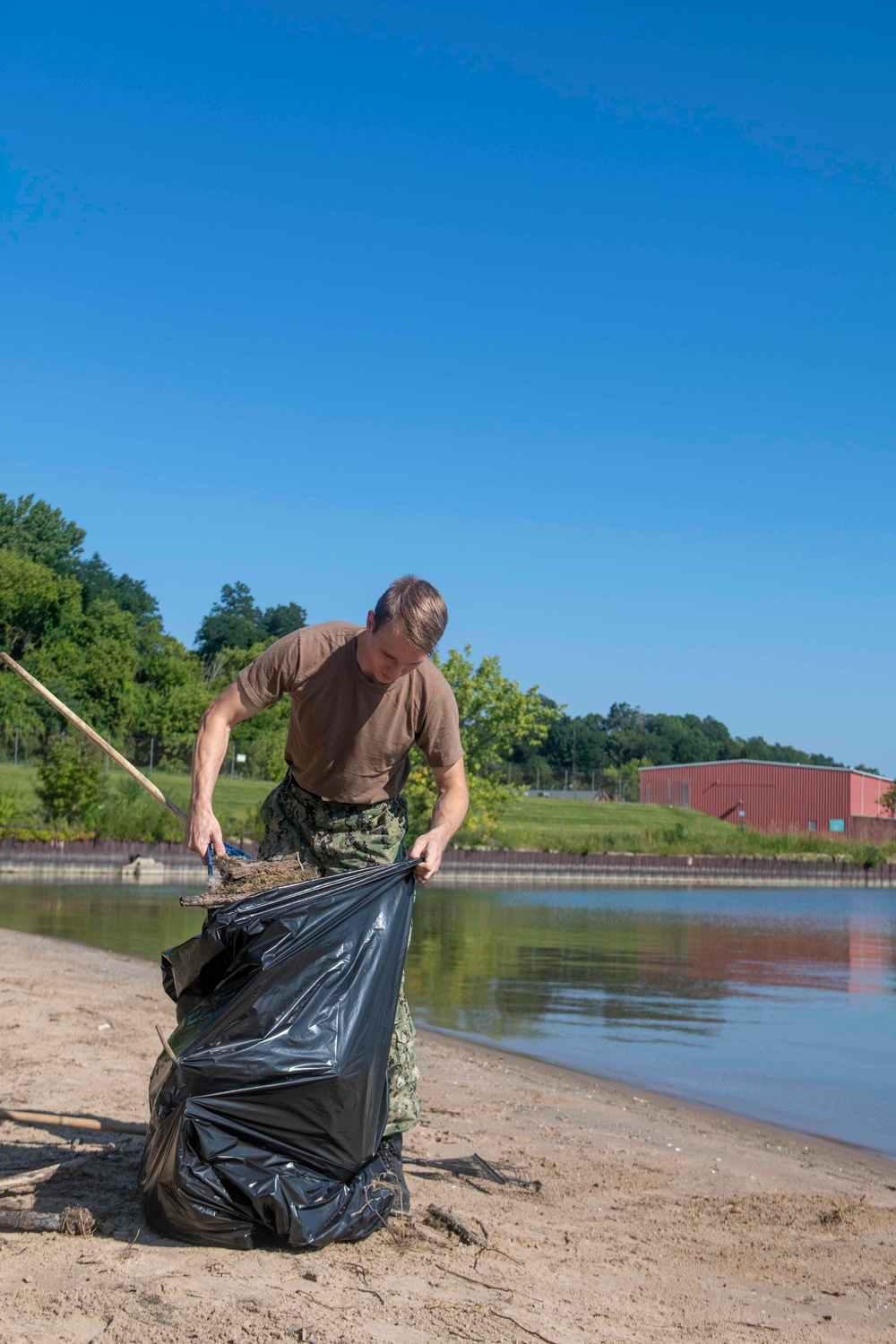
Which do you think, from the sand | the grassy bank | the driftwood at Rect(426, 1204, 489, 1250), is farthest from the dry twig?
the grassy bank

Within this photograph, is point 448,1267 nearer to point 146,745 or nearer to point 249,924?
point 249,924

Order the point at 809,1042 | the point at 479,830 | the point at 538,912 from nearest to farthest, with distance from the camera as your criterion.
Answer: the point at 809,1042 → the point at 538,912 → the point at 479,830

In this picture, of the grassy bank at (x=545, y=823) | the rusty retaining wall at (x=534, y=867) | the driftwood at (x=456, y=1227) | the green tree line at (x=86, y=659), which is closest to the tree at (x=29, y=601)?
the green tree line at (x=86, y=659)

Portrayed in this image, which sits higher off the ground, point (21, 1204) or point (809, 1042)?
point (21, 1204)

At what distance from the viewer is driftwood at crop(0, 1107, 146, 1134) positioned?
3682 mm

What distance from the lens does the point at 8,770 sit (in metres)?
37.7

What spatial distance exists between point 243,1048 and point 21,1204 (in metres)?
0.85

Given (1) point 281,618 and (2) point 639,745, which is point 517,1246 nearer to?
(1) point 281,618

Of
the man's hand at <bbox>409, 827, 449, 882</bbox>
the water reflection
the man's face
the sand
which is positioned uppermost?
the man's face

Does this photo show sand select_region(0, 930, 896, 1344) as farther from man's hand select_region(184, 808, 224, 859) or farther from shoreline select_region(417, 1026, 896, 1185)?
man's hand select_region(184, 808, 224, 859)

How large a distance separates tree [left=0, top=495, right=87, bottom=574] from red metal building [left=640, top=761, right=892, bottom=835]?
36.1 meters

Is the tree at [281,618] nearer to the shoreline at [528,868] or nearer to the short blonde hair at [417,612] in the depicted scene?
the shoreline at [528,868]

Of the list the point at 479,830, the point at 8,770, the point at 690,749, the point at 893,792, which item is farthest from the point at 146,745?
the point at 690,749

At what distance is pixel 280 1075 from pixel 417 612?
124 centimetres
